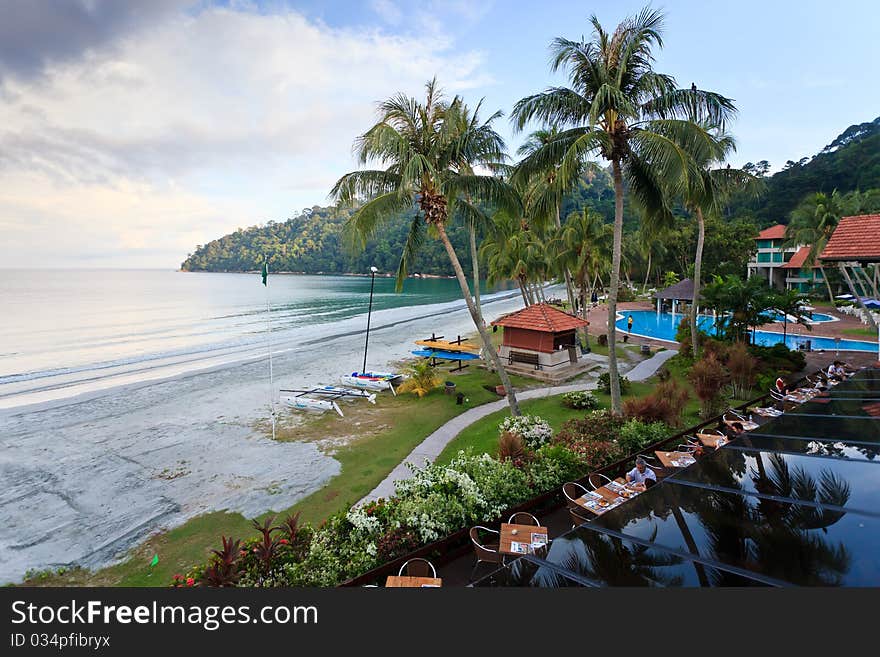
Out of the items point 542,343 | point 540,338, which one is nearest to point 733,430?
point 542,343

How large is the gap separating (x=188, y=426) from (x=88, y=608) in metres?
17.2

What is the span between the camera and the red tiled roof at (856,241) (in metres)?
11.2

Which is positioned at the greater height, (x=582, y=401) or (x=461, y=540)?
(x=461, y=540)

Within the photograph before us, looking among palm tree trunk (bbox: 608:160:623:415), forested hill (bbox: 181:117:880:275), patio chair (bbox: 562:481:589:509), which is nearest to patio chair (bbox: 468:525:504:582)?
patio chair (bbox: 562:481:589:509)

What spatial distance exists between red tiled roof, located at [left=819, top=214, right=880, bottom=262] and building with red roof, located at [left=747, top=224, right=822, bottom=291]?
1956 inches

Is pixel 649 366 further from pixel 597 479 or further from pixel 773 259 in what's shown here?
pixel 773 259

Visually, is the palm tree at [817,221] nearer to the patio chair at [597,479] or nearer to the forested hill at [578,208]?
the forested hill at [578,208]

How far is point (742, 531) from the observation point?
4488 mm

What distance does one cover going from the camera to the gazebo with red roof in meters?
23.0

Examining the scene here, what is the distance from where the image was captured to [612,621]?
2717 millimetres

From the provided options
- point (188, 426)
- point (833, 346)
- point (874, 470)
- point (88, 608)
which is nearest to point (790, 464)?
point (874, 470)

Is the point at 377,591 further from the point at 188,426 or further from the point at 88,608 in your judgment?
the point at 188,426

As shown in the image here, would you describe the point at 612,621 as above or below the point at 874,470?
above

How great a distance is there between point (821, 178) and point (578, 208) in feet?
175
